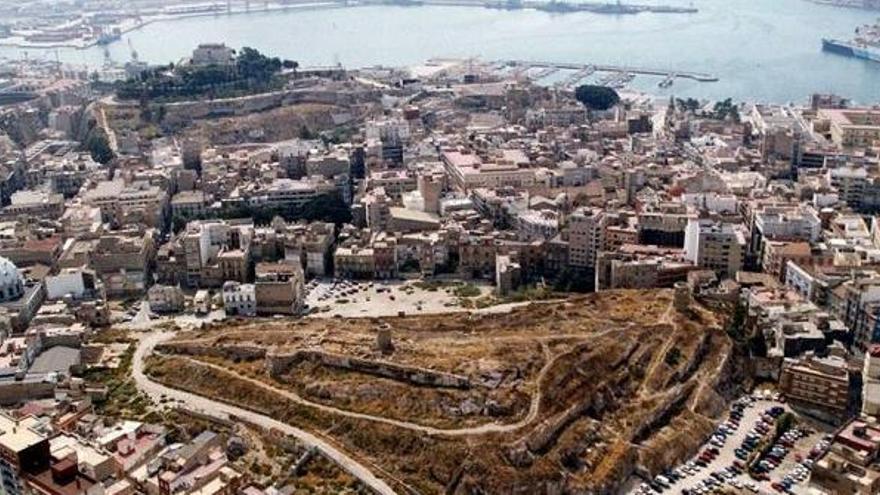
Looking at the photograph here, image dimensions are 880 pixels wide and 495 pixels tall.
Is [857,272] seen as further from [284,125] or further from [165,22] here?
[165,22]

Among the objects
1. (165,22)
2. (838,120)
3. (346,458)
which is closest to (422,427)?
(346,458)

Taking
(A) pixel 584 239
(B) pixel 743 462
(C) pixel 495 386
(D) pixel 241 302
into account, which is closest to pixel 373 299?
(D) pixel 241 302

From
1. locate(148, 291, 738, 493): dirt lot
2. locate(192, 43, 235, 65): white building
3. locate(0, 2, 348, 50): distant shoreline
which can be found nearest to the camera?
locate(148, 291, 738, 493): dirt lot

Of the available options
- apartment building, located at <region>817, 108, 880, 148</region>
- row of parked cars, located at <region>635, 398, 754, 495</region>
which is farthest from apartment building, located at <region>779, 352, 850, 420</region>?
apartment building, located at <region>817, 108, 880, 148</region>

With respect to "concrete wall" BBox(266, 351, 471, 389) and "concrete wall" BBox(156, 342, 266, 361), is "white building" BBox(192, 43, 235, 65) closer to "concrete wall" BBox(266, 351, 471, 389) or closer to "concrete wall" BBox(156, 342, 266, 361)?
"concrete wall" BBox(156, 342, 266, 361)

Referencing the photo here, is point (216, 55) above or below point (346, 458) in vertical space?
above

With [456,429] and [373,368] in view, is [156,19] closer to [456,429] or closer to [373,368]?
[373,368]

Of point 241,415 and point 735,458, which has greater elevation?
point 241,415
